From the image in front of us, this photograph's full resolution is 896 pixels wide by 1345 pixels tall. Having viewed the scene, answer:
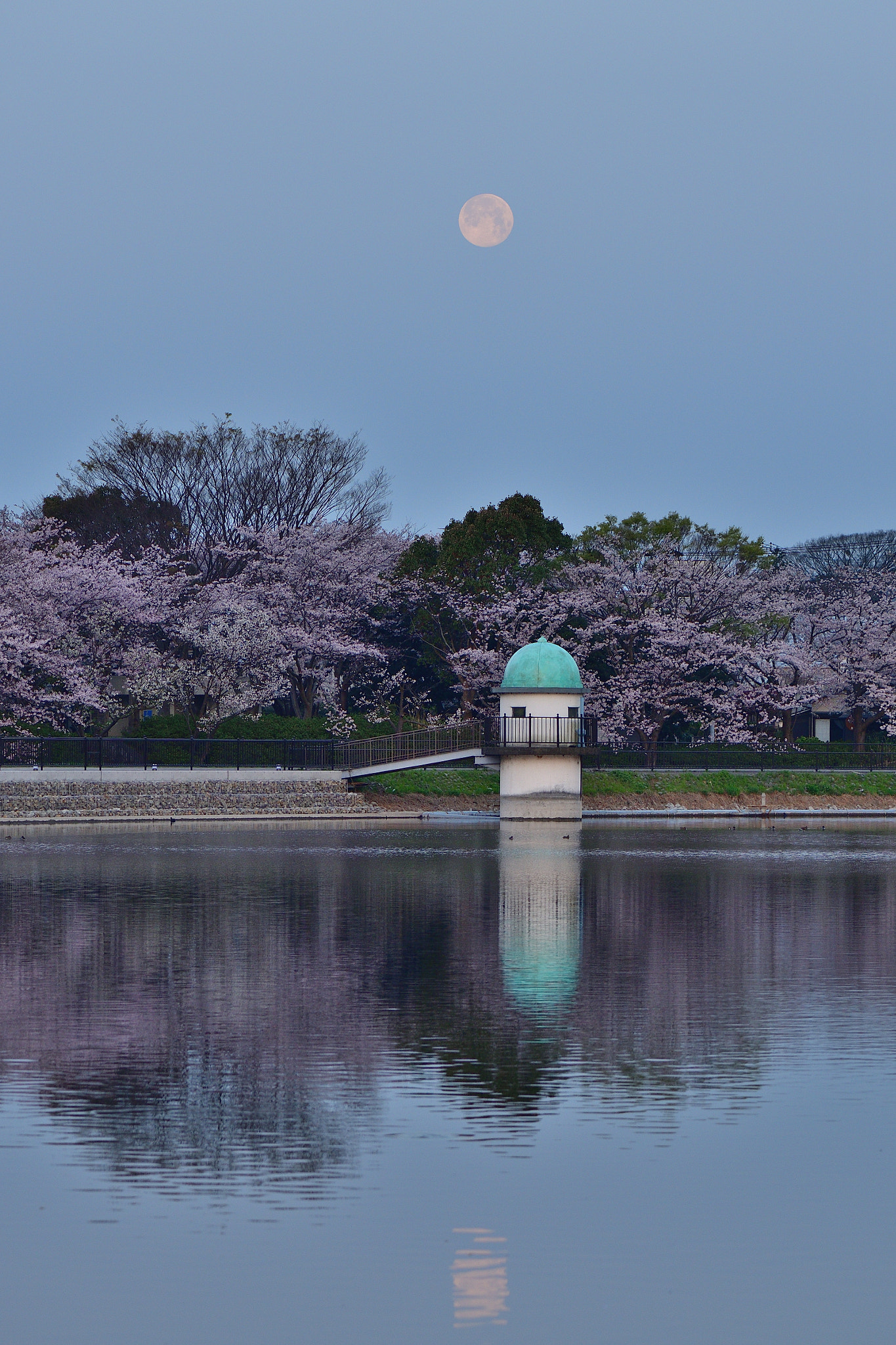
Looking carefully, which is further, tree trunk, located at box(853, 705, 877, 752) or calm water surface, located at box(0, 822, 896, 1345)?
tree trunk, located at box(853, 705, 877, 752)

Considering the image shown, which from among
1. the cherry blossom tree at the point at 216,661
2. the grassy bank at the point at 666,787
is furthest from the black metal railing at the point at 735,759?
the cherry blossom tree at the point at 216,661

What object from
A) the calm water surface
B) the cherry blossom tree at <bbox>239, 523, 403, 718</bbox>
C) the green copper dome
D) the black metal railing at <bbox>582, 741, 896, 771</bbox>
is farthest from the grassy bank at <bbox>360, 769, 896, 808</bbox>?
the calm water surface

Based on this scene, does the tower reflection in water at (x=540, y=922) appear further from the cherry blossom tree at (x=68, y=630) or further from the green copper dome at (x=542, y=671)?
the cherry blossom tree at (x=68, y=630)

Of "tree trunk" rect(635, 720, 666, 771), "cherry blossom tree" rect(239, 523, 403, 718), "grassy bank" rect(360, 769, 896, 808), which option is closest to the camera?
"grassy bank" rect(360, 769, 896, 808)

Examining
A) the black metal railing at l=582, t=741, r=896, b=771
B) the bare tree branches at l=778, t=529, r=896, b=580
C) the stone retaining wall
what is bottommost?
the stone retaining wall

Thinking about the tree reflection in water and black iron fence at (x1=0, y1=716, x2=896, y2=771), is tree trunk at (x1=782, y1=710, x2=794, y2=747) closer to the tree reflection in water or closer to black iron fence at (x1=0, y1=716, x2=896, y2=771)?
black iron fence at (x1=0, y1=716, x2=896, y2=771)

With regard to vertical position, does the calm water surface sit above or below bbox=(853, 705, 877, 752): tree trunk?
below

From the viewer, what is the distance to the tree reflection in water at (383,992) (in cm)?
1126

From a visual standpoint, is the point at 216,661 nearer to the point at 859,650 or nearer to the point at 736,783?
the point at 736,783

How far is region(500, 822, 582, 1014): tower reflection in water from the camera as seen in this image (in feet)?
56.6

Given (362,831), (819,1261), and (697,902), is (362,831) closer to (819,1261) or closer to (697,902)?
(697,902)

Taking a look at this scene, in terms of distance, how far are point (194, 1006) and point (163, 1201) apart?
22.5ft

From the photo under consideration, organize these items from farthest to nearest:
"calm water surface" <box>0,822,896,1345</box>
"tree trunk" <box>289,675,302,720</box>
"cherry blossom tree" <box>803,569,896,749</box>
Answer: "cherry blossom tree" <box>803,569,896,749</box> → "tree trunk" <box>289,675,302,720</box> → "calm water surface" <box>0,822,896,1345</box>

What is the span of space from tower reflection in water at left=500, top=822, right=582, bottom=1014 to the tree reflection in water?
0.26 ft
